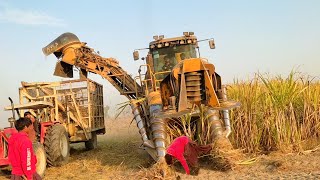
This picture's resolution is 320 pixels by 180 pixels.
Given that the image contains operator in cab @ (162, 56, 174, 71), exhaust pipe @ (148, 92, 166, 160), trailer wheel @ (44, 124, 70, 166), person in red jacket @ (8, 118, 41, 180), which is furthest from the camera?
operator in cab @ (162, 56, 174, 71)

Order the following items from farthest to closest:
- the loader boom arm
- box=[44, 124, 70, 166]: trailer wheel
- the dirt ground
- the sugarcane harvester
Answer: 1. the loader boom arm
2. box=[44, 124, 70, 166]: trailer wheel
3. the dirt ground
4. the sugarcane harvester

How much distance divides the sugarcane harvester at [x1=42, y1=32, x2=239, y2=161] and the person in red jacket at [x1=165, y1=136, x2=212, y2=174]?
194mm

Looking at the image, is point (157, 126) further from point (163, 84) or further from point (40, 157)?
point (40, 157)

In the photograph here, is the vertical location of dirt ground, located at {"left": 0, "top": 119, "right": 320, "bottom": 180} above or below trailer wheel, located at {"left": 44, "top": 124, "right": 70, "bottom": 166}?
below

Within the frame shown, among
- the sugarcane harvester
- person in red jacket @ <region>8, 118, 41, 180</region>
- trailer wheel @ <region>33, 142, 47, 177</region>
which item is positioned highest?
the sugarcane harvester

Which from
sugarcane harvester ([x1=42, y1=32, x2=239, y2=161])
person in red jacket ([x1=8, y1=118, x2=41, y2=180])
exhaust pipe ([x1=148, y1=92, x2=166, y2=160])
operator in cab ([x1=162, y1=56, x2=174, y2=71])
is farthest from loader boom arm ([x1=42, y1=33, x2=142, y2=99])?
person in red jacket ([x1=8, y1=118, x2=41, y2=180])

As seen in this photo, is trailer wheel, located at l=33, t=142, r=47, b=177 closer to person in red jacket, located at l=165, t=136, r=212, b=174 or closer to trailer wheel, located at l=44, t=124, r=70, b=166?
trailer wheel, located at l=44, t=124, r=70, b=166

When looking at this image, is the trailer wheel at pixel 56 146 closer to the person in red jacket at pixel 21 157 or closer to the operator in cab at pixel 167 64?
the operator in cab at pixel 167 64

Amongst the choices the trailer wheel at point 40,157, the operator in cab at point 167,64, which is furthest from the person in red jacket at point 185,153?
the operator in cab at point 167,64

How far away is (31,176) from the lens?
4.80 metres

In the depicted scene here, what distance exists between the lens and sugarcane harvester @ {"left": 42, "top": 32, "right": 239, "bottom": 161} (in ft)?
19.2

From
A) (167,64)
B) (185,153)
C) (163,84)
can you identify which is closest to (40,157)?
(185,153)

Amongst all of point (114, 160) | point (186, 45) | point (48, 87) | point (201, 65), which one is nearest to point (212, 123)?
point (201, 65)

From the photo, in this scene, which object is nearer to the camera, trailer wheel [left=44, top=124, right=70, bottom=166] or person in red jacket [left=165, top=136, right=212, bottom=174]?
person in red jacket [left=165, top=136, right=212, bottom=174]
